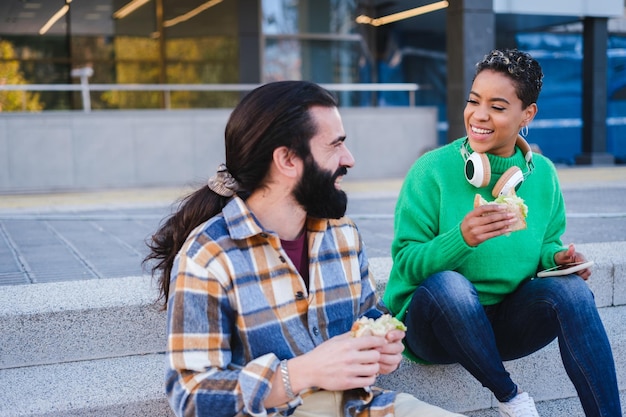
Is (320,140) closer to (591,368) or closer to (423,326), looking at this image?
(423,326)

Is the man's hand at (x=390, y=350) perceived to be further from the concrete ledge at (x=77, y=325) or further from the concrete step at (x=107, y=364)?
the concrete ledge at (x=77, y=325)

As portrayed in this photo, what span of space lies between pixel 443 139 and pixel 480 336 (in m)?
14.1

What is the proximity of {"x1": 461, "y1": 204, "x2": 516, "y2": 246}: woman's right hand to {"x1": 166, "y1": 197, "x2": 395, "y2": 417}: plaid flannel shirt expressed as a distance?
443 mm

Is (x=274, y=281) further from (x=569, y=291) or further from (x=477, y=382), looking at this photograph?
(x=477, y=382)

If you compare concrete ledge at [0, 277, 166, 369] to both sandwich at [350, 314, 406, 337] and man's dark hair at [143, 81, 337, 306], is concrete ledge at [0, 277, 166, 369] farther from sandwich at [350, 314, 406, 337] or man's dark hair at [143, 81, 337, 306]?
sandwich at [350, 314, 406, 337]

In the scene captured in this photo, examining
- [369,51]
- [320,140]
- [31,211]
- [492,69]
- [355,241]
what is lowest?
[31,211]

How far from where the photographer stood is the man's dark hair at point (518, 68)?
121 inches

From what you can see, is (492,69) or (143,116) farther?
(143,116)

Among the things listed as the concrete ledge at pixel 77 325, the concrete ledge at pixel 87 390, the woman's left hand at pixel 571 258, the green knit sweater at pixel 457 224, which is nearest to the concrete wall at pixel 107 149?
the concrete ledge at pixel 77 325

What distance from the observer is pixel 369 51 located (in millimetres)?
18703

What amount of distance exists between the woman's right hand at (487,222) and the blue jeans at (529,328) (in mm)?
273

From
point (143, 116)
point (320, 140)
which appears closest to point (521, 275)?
point (320, 140)

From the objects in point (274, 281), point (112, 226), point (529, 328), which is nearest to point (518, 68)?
point (529, 328)

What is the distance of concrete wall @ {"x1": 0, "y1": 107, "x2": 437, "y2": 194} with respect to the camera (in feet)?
36.9
